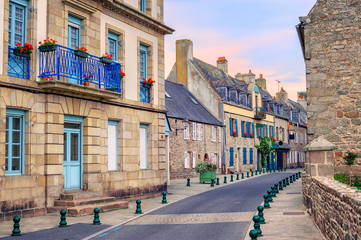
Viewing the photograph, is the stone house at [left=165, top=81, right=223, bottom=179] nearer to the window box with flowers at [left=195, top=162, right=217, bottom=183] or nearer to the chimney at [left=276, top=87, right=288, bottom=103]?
the window box with flowers at [left=195, top=162, right=217, bottom=183]

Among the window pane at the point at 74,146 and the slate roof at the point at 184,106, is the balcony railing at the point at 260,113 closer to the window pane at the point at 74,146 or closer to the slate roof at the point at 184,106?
the slate roof at the point at 184,106

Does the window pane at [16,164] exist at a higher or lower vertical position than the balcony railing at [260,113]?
lower

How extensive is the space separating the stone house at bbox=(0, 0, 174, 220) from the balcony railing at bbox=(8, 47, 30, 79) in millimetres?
29

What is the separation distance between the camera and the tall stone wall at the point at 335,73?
49.5ft

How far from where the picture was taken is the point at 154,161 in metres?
19.6

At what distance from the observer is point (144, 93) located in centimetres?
1920

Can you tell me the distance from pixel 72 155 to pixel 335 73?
31.3 ft

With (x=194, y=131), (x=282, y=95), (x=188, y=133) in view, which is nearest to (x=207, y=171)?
(x=188, y=133)

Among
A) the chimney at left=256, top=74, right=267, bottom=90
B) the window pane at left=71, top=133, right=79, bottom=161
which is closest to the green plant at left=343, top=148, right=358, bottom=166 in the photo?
the window pane at left=71, top=133, right=79, bottom=161

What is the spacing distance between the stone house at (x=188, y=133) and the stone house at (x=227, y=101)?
0.90 meters

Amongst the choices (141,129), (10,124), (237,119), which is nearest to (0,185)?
(10,124)

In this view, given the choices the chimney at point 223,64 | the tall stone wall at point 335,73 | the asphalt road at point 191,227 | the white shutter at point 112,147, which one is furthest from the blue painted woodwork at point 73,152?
the chimney at point 223,64

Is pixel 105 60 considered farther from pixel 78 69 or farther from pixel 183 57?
pixel 183 57

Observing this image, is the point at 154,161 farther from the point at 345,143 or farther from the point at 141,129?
the point at 345,143
